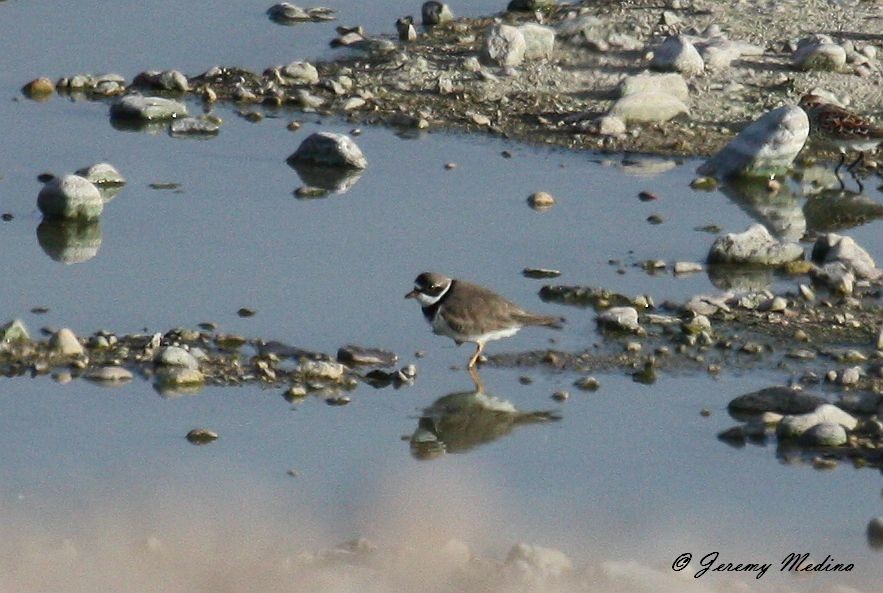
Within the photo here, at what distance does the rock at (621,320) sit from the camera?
12211mm

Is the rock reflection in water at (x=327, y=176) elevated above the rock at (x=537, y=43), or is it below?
below

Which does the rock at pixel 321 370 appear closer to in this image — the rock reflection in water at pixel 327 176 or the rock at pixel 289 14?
the rock reflection in water at pixel 327 176

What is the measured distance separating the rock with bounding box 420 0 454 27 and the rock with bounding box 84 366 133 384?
349 inches

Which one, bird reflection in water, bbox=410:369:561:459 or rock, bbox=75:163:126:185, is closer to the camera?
bird reflection in water, bbox=410:369:561:459

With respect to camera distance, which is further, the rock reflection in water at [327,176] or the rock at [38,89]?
the rock at [38,89]

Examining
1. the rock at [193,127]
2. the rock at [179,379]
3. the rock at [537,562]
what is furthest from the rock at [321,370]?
the rock at [193,127]

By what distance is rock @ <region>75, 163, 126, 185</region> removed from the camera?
14.8m

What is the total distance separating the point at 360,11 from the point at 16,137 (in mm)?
5205

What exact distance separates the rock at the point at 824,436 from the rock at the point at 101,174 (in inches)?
254

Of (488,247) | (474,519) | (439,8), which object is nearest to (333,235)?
(488,247)

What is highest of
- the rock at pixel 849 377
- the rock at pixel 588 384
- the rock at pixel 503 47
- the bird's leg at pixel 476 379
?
the rock at pixel 849 377

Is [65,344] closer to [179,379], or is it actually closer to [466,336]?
[179,379]

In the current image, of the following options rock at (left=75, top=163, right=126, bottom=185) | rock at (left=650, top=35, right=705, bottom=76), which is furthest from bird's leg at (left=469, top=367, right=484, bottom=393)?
rock at (left=650, top=35, right=705, bottom=76)

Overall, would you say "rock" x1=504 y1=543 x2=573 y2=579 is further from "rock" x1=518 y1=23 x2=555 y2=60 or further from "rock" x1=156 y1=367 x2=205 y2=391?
"rock" x1=518 y1=23 x2=555 y2=60
